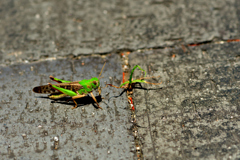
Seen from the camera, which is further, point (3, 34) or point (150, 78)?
point (3, 34)

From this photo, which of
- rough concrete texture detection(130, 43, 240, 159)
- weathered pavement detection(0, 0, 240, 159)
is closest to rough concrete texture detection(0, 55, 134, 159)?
weathered pavement detection(0, 0, 240, 159)

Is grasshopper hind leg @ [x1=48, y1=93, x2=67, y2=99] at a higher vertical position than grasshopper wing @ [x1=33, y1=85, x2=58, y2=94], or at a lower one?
lower

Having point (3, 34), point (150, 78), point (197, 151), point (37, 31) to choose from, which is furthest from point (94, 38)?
point (197, 151)

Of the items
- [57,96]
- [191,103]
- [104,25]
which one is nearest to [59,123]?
[57,96]

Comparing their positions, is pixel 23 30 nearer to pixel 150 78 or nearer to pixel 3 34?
pixel 3 34

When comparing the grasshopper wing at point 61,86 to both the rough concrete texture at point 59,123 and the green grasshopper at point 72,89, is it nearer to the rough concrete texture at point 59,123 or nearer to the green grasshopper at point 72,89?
the green grasshopper at point 72,89

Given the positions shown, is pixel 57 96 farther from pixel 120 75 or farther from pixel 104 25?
pixel 104 25

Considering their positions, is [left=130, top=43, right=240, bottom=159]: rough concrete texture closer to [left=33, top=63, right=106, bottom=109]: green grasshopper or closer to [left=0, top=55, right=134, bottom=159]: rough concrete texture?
[left=0, top=55, right=134, bottom=159]: rough concrete texture
